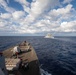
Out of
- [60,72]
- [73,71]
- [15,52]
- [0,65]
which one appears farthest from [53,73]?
[0,65]

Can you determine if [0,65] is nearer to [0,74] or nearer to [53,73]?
[0,74]

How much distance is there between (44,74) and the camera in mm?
31062

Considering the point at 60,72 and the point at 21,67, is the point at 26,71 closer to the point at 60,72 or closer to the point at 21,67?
the point at 21,67

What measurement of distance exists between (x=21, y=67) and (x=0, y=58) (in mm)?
11840

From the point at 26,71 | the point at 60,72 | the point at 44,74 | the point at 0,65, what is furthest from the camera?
the point at 60,72

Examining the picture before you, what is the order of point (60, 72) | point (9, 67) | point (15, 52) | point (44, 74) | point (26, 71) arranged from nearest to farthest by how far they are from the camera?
point (9, 67) < point (26, 71) < point (44, 74) < point (60, 72) < point (15, 52)

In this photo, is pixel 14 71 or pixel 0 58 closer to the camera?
pixel 0 58

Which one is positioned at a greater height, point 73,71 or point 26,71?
point 26,71

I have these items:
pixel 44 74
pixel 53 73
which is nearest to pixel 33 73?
pixel 44 74

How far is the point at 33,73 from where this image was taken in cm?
2212

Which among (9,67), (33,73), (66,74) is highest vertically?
(9,67)

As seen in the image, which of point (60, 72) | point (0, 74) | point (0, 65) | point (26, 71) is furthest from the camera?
point (60, 72)

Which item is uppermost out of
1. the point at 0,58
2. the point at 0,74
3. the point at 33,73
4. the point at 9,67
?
the point at 0,58

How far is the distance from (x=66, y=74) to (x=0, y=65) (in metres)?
24.8
